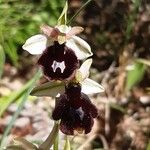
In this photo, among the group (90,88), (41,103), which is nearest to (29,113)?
(41,103)

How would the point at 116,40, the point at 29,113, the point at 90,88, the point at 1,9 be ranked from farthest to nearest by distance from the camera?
the point at 116,40 → the point at 29,113 → the point at 1,9 → the point at 90,88

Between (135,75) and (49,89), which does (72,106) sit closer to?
(49,89)

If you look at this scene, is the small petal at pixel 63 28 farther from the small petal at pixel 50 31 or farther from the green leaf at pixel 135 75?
the green leaf at pixel 135 75

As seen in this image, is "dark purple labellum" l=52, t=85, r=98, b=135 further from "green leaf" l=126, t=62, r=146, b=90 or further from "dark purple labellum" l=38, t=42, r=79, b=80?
"green leaf" l=126, t=62, r=146, b=90

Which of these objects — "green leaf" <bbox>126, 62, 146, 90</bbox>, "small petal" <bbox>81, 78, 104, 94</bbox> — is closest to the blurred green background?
"green leaf" <bbox>126, 62, 146, 90</bbox>

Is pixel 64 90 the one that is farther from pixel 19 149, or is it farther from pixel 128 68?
pixel 128 68

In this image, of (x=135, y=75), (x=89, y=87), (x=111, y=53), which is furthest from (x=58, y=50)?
(x=111, y=53)
